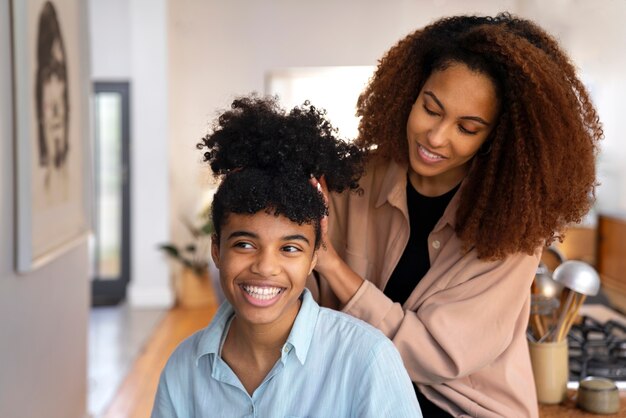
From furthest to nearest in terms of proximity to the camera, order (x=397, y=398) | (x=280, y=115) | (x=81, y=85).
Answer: (x=81, y=85)
(x=280, y=115)
(x=397, y=398)

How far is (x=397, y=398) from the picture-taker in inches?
52.4

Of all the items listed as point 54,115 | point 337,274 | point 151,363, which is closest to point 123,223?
point 151,363

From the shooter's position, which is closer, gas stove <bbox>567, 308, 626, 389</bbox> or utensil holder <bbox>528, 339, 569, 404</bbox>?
utensil holder <bbox>528, 339, 569, 404</bbox>

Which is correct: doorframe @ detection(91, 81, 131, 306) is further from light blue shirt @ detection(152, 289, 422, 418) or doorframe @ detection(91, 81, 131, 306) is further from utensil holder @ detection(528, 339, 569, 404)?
light blue shirt @ detection(152, 289, 422, 418)

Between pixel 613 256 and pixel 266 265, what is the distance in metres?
6.09

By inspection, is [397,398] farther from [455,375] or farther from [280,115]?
[280,115]

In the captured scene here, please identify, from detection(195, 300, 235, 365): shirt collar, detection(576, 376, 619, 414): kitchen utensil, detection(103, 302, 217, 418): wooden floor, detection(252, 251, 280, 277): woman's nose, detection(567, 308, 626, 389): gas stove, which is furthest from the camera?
detection(103, 302, 217, 418): wooden floor

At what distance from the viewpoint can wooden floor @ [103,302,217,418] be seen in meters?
4.43

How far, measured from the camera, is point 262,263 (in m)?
1.34

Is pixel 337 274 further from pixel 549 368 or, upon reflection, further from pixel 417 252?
pixel 549 368

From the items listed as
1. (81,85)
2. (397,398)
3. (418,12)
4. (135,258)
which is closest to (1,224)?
(81,85)

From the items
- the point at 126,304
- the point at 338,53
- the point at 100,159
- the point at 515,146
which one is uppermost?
the point at 338,53

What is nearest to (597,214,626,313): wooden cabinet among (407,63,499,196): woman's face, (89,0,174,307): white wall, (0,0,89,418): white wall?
(89,0,174,307): white wall

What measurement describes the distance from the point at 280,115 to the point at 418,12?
6.02 meters
